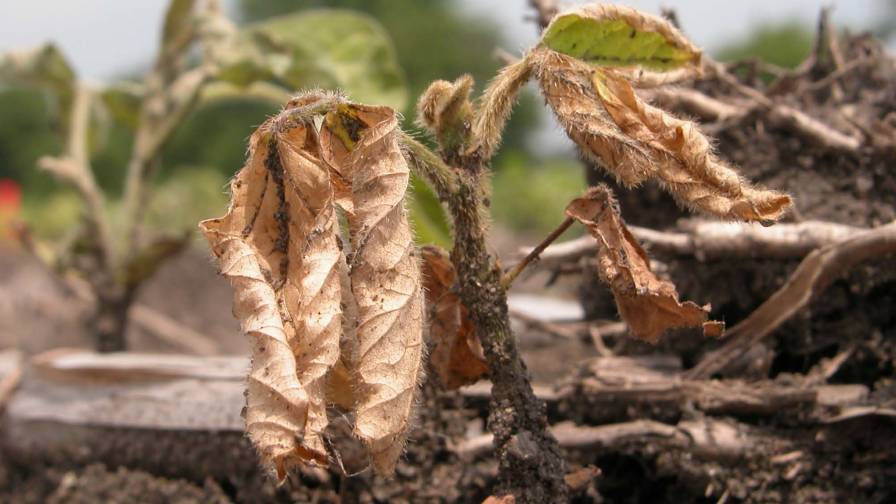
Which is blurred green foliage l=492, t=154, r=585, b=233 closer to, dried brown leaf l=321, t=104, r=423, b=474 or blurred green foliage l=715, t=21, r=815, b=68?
dried brown leaf l=321, t=104, r=423, b=474

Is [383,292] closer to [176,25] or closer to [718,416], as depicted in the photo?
[718,416]

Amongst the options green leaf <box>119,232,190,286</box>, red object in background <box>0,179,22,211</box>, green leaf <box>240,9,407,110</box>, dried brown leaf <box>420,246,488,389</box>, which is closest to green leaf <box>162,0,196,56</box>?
green leaf <box>240,9,407,110</box>

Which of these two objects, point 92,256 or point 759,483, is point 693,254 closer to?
point 759,483

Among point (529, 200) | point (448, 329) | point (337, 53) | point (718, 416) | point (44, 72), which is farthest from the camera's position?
point (529, 200)

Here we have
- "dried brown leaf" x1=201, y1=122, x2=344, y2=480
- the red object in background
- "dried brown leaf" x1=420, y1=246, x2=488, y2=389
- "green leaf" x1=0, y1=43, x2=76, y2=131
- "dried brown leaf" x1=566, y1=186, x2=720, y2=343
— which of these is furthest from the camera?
the red object in background

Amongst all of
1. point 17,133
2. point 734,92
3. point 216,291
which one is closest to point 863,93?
point 734,92

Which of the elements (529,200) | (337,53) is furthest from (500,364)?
(529,200)

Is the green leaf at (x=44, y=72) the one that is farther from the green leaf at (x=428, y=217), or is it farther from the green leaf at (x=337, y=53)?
the green leaf at (x=428, y=217)
